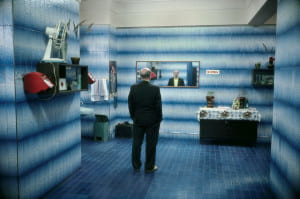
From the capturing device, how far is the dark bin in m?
6.97

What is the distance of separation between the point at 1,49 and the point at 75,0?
1.87 metres

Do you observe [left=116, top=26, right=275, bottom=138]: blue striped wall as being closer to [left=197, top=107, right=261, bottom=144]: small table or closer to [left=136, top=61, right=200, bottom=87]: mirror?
[left=136, top=61, right=200, bottom=87]: mirror

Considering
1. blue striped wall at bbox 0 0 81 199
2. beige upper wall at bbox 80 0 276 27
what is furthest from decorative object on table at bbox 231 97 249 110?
blue striped wall at bbox 0 0 81 199

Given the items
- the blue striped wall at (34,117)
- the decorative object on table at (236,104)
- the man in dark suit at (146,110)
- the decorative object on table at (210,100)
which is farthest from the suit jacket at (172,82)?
the blue striped wall at (34,117)

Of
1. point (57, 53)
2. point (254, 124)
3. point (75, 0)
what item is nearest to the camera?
point (57, 53)

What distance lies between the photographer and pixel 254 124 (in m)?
6.51

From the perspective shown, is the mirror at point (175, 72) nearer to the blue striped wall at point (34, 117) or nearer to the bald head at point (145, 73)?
the bald head at point (145, 73)

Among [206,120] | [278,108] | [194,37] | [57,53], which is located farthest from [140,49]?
[278,108]

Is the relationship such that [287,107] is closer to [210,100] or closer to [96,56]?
[210,100]

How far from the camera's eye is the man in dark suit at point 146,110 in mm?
4625

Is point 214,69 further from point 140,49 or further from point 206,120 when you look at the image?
point 140,49

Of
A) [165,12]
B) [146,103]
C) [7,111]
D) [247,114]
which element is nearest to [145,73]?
[146,103]

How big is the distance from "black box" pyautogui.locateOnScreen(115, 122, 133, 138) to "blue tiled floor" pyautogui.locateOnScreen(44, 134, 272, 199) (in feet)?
2.33

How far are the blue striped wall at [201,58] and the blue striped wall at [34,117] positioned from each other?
10.3 feet
